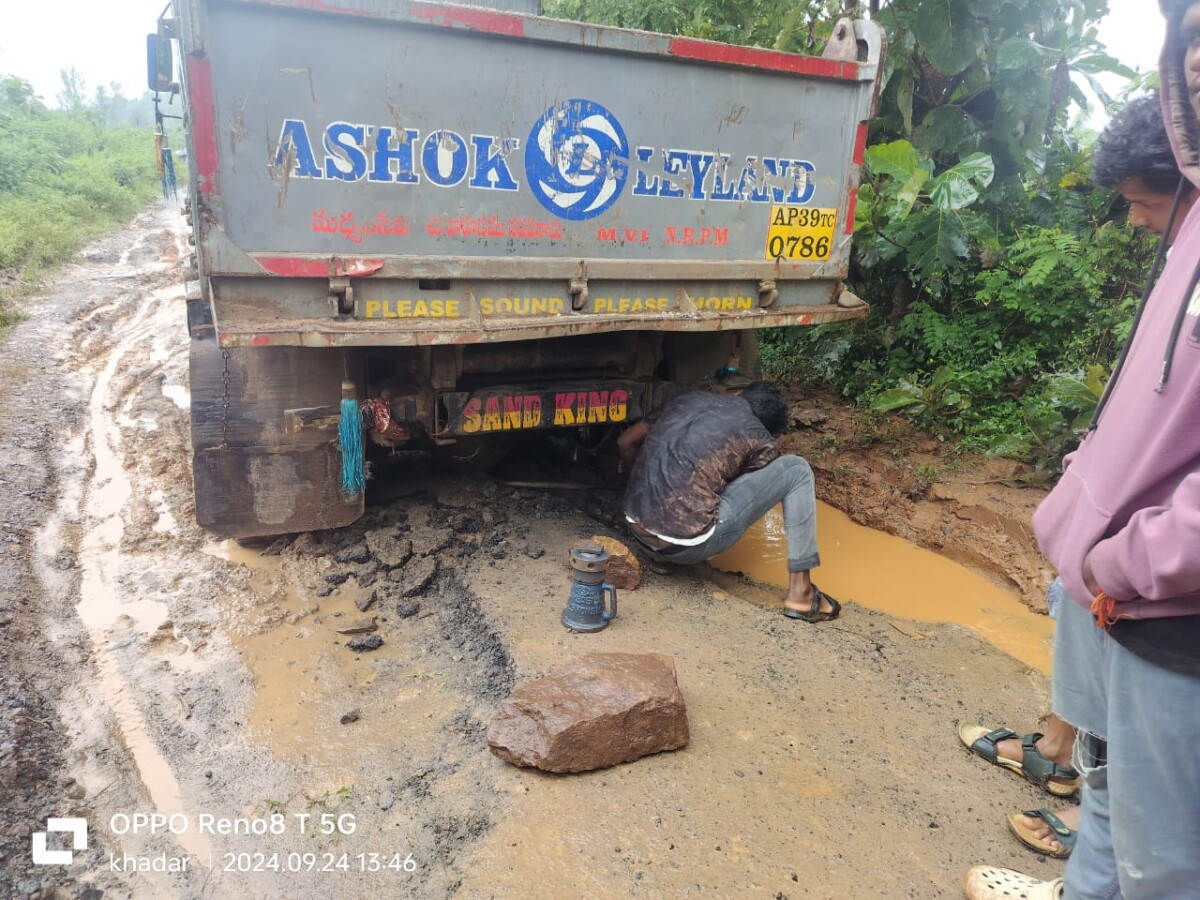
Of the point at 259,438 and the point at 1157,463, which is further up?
the point at 1157,463

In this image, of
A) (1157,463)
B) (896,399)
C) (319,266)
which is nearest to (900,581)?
(896,399)

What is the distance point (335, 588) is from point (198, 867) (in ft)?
5.39

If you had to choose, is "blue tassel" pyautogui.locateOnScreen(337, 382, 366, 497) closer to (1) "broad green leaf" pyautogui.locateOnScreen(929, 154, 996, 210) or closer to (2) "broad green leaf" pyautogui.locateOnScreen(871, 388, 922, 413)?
(2) "broad green leaf" pyautogui.locateOnScreen(871, 388, 922, 413)

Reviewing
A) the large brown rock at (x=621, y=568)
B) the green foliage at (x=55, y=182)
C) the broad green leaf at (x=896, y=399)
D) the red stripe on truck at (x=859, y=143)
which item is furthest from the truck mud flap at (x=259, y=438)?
the green foliage at (x=55, y=182)

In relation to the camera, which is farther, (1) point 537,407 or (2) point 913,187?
(2) point 913,187

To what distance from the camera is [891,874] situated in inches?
88.6

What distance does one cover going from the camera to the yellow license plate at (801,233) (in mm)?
4082

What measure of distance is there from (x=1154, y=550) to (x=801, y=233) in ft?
10.5

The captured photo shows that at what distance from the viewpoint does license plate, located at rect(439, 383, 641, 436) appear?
3674 millimetres

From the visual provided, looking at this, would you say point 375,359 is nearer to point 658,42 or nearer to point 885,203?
point 658,42

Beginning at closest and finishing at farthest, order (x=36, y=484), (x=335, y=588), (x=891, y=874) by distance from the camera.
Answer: (x=891, y=874) → (x=335, y=588) → (x=36, y=484)

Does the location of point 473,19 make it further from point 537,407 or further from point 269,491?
point 269,491

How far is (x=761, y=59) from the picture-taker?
148 inches

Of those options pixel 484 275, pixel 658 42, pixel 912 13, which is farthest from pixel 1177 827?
pixel 912 13
